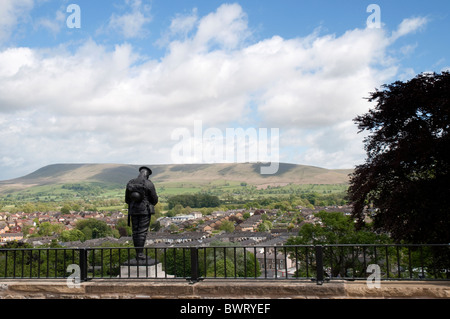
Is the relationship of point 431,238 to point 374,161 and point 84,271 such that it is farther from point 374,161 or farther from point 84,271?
point 84,271

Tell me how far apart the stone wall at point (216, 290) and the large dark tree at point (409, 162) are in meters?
6.43

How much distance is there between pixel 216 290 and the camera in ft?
24.6

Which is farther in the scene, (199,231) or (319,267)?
(199,231)

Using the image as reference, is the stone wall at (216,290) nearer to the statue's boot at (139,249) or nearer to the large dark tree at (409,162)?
the statue's boot at (139,249)

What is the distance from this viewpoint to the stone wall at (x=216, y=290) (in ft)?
23.3

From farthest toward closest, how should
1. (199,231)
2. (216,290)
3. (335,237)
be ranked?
(199,231)
(335,237)
(216,290)

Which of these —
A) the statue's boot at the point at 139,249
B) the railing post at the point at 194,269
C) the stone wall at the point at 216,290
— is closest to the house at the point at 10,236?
the statue's boot at the point at 139,249

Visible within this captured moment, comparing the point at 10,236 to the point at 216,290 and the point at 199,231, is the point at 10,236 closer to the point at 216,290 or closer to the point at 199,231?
the point at 199,231

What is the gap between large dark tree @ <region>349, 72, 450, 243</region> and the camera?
13055 millimetres

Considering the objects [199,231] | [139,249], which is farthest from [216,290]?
[199,231]

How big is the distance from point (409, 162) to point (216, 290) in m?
9.84

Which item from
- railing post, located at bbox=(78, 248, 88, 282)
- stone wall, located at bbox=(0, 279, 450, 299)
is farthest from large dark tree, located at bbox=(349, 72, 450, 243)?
railing post, located at bbox=(78, 248, 88, 282)

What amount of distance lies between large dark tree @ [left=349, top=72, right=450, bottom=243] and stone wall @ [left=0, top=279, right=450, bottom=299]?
6427 mm
